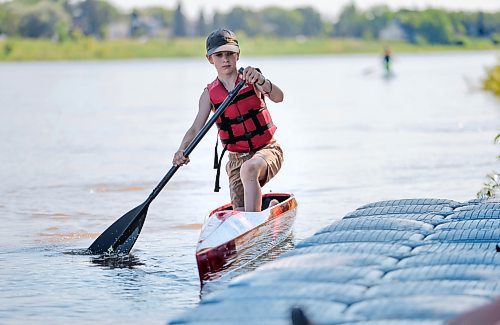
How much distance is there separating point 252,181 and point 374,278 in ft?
11.3

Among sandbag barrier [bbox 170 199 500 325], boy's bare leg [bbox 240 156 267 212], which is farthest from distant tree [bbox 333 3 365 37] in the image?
sandbag barrier [bbox 170 199 500 325]

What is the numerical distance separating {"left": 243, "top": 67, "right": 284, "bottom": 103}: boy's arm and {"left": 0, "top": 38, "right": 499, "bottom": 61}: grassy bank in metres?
114

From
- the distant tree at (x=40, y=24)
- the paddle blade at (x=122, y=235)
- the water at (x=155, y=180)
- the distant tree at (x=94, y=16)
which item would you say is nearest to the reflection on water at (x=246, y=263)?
the water at (x=155, y=180)

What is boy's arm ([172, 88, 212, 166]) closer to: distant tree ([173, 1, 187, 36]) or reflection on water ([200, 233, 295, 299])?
reflection on water ([200, 233, 295, 299])

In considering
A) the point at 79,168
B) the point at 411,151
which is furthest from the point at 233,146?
the point at 411,151

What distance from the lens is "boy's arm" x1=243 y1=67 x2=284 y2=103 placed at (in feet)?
30.5

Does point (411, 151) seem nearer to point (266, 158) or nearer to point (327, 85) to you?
point (266, 158)

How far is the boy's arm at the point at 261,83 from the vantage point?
9.30 meters

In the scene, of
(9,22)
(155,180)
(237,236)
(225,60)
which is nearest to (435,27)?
(9,22)

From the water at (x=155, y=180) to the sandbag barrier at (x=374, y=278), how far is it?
1643 mm

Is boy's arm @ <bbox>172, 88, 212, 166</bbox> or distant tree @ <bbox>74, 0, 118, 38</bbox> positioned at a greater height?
distant tree @ <bbox>74, 0, 118, 38</bbox>

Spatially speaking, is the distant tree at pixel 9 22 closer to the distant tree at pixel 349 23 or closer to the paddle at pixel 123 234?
the distant tree at pixel 349 23

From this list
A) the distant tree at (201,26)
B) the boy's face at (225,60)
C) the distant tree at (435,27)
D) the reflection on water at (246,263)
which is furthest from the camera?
the distant tree at (201,26)

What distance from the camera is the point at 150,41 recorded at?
156 m
